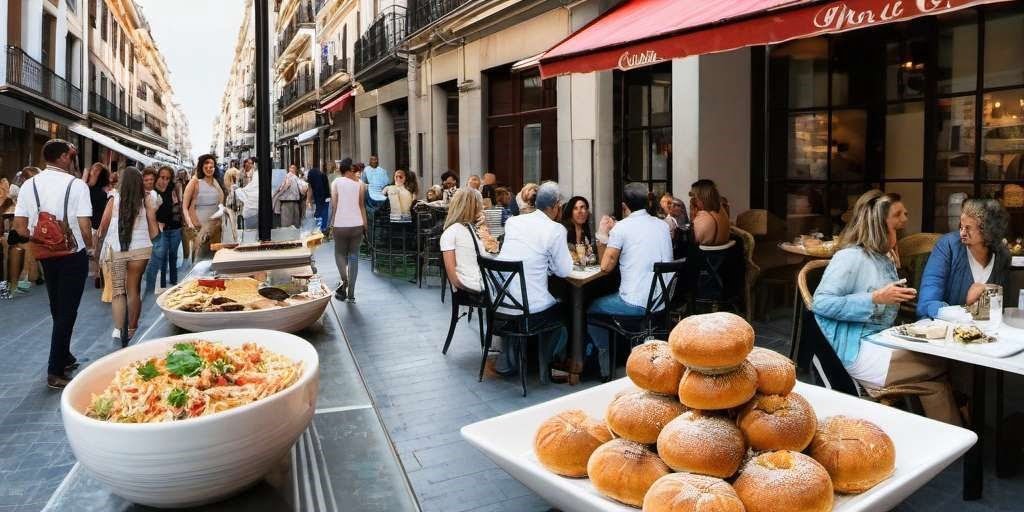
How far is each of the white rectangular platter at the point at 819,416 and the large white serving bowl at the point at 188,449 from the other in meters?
0.57

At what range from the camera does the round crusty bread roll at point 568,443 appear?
179 cm

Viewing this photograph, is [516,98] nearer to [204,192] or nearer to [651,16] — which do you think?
[204,192]

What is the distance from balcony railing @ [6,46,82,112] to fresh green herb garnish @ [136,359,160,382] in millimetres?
21007

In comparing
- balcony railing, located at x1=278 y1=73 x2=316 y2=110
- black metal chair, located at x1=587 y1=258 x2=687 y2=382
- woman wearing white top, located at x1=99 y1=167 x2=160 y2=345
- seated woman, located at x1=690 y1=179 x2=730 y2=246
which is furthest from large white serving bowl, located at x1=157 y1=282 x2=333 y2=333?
balcony railing, located at x1=278 y1=73 x2=316 y2=110

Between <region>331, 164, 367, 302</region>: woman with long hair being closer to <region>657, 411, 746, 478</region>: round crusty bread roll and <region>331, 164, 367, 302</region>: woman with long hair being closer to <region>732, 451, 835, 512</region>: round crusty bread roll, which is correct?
<region>657, 411, 746, 478</region>: round crusty bread roll

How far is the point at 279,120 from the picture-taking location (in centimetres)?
5453

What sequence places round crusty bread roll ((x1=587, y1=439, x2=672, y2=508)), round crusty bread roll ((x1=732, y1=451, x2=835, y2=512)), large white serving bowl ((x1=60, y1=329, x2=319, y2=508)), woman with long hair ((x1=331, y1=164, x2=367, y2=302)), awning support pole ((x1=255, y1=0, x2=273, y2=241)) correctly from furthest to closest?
woman with long hair ((x1=331, y1=164, x2=367, y2=302))
awning support pole ((x1=255, y1=0, x2=273, y2=241))
round crusty bread roll ((x1=587, y1=439, x2=672, y2=508))
round crusty bread roll ((x1=732, y1=451, x2=835, y2=512))
large white serving bowl ((x1=60, y1=329, x2=319, y2=508))

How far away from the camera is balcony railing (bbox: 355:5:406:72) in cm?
1977

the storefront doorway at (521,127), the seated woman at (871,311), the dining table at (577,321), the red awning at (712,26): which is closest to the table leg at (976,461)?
the seated woman at (871,311)

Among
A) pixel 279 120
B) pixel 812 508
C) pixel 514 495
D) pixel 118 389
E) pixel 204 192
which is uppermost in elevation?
pixel 279 120

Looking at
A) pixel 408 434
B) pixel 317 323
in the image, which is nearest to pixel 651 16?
pixel 408 434

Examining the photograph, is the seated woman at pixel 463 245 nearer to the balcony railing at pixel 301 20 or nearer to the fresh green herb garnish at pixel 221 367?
the fresh green herb garnish at pixel 221 367

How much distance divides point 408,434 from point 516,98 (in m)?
10.6

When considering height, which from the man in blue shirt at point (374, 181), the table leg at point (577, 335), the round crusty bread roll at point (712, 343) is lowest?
the table leg at point (577, 335)
